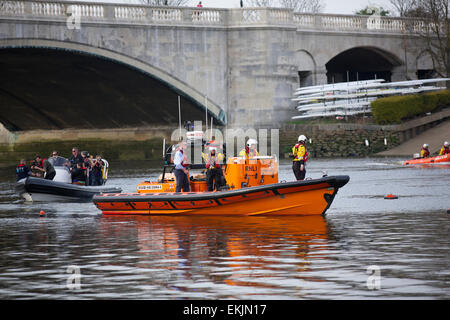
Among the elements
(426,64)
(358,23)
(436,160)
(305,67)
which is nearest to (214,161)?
(436,160)

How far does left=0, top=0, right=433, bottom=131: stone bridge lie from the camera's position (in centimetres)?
4578

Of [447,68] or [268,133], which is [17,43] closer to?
[268,133]

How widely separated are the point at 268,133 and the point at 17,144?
16.2 m

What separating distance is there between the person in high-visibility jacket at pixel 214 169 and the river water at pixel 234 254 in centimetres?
85

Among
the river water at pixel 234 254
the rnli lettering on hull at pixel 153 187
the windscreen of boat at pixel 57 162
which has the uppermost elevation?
the windscreen of boat at pixel 57 162

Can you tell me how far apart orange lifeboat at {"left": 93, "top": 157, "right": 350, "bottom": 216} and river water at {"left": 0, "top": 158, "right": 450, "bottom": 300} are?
0.98 feet

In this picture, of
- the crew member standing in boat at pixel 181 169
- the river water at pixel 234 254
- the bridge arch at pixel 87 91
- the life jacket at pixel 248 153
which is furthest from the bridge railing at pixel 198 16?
the life jacket at pixel 248 153

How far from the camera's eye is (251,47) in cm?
5328

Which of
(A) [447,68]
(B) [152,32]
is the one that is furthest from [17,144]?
(A) [447,68]

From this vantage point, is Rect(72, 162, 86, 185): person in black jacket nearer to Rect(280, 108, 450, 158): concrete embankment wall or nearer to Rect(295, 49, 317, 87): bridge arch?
Rect(280, 108, 450, 158): concrete embankment wall

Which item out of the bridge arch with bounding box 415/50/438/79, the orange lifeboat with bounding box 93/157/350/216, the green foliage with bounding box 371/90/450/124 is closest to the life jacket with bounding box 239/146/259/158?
the orange lifeboat with bounding box 93/157/350/216

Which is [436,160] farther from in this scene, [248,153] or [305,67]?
[248,153]

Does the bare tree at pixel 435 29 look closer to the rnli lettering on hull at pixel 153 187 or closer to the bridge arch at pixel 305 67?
the bridge arch at pixel 305 67

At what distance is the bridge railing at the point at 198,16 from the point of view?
45000mm
